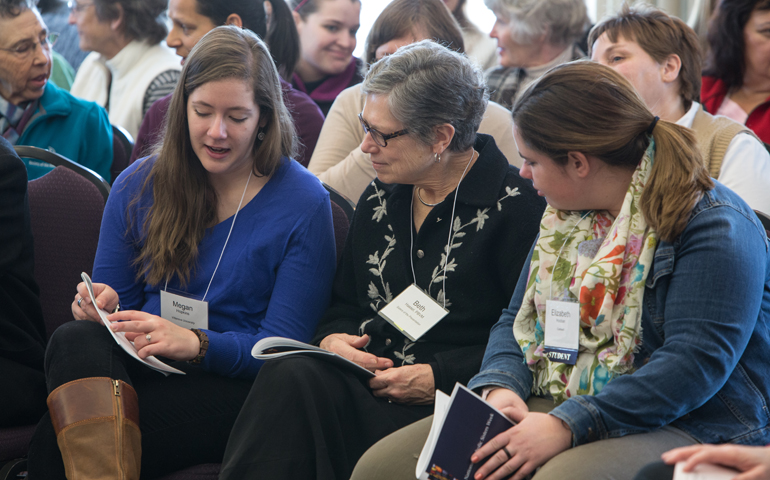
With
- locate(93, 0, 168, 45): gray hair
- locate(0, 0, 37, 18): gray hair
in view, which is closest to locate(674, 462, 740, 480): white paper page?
locate(0, 0, 37, 18): gray hair

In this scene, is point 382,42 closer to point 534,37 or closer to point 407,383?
point 534,37

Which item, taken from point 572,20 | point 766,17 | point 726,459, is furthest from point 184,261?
point 766,17

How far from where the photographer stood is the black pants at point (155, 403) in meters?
1.58

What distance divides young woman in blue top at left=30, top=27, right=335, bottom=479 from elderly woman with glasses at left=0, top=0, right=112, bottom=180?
1.03m

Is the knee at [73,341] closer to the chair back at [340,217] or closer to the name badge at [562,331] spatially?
the chair back at [340,217]

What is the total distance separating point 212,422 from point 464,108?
999 mm

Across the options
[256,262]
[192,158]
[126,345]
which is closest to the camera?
[126,345]

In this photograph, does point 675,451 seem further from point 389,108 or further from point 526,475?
Result: point 389,108

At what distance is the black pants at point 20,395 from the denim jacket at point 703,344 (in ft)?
4.27

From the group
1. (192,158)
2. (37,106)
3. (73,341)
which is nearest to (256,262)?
(192,158)

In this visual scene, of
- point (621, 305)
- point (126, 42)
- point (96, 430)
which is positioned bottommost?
point (96, 430)

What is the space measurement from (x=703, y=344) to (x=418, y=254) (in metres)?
0.75

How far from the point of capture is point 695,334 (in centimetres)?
124

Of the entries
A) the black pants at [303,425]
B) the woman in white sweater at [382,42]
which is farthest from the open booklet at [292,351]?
the woman in white sweater at [382,42]
